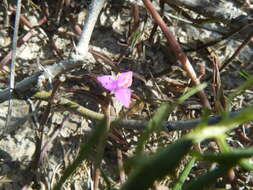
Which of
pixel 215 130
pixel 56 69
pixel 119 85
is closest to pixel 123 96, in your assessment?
pixel 119 85

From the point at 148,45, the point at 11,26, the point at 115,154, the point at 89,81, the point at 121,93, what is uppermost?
the point at 11,26

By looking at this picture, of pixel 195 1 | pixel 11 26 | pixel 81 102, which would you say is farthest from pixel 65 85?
pixel 195 1

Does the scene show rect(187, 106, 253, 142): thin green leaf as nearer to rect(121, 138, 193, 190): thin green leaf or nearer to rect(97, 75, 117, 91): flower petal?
rect(121, 138, 193, 190): thin green leaf

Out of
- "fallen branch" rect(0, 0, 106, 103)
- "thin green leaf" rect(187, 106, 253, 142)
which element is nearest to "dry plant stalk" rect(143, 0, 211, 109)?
"fallen branch" rect(0, 0, 106, 103)

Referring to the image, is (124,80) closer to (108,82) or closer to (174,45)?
(108,82)

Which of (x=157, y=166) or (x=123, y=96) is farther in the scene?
(x=123, y=96)

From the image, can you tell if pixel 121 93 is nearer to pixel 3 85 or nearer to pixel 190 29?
pixel 3 85

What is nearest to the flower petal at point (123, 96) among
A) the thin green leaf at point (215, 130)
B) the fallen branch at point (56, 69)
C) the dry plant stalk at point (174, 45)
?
the fallen branch at point (56, 69)

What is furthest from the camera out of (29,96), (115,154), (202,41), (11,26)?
(202,41)
